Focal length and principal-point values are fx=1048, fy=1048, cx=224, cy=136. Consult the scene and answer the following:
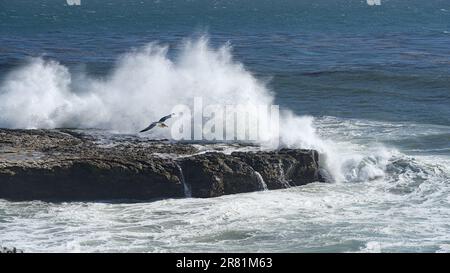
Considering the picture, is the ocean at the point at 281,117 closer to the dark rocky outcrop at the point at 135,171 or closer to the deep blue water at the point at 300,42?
the deep blue water at the point at 300,42

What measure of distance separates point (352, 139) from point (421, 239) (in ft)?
32.6

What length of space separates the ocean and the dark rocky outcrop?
355 millimetres

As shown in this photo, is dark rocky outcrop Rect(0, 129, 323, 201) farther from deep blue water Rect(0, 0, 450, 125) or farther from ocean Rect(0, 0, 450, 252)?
deep blue water Rect(0, 0, 450, 125)

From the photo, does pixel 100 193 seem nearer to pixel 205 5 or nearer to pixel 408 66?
pixel 408 66

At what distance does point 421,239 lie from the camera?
19.6 meters

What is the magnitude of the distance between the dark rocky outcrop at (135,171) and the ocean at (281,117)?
0.35 m

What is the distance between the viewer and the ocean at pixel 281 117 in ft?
64.8

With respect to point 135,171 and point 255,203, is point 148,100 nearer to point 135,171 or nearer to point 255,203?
point 135,171

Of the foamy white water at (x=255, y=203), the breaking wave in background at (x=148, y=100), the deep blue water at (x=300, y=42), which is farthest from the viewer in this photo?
the deep blue water at (x=300, y=42)

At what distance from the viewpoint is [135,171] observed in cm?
2188

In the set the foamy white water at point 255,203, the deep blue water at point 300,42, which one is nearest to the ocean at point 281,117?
the foamy white water at point 255,203

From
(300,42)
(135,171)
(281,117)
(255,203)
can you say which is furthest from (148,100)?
(300,42)

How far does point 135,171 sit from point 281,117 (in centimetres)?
882
